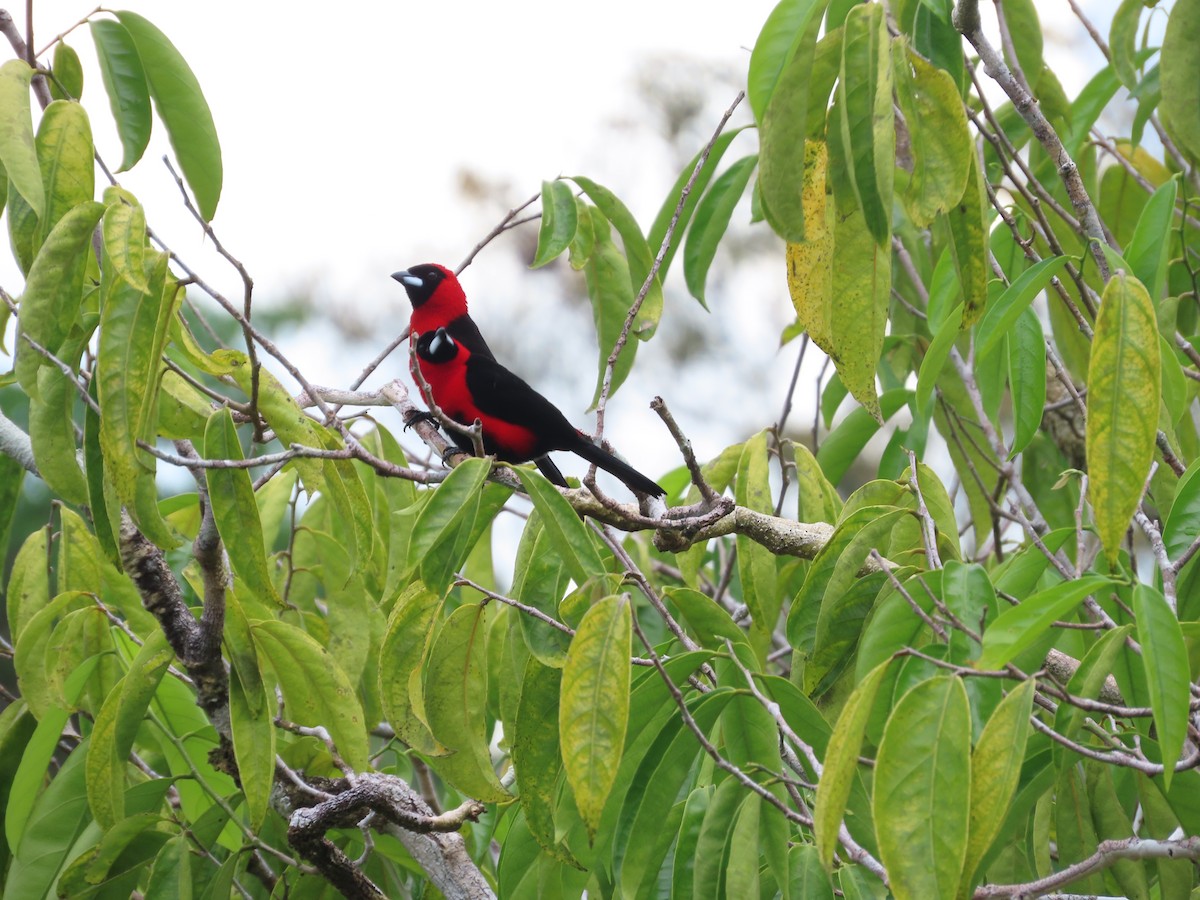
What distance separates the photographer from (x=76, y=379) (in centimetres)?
178

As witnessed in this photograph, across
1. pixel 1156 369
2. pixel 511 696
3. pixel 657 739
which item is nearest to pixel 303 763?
pixel 511 696

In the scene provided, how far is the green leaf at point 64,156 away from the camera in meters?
1.78

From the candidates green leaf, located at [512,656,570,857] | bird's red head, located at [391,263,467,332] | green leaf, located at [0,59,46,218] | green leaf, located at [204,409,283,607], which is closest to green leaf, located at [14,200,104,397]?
green leaf, located at [0,59,46,218]

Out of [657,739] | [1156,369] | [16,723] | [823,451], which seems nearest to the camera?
[1156,369]

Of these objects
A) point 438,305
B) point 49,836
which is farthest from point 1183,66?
point 438,305

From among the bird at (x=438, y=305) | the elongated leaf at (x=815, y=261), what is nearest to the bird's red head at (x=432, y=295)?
the bird at (x=438, y=305)

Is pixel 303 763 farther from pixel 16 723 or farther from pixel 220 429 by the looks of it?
pixel 220 429

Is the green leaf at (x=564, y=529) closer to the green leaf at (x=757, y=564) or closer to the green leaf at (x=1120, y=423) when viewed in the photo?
the green leaf at (x=1120, y=423)

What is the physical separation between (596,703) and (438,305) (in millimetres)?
3848

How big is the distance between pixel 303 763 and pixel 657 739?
4.51 ft

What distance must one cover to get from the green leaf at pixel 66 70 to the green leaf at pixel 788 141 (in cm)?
125

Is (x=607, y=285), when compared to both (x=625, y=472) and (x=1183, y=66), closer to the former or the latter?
(x=625, y=472)

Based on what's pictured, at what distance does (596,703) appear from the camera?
1275 mm

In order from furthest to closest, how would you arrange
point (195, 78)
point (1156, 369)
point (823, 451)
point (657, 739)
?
1. point (823, 451)
2. point (195, 78)
3. point (657, 739)
4. point (1156, 369)
